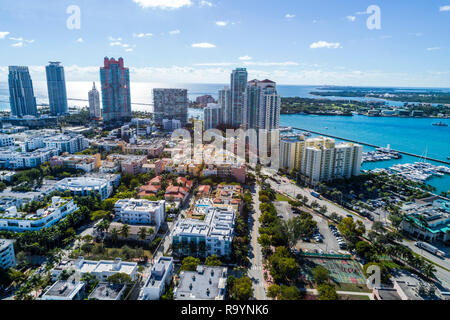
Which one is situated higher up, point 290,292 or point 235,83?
point 235,83

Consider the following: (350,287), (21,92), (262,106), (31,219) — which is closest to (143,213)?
(31,219)

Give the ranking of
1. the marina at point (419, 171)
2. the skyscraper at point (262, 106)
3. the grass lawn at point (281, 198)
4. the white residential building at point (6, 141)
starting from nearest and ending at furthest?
the grass lawn at point (281, 198) → the marina at point (419, 171) → the white residential building at point (6, 141) → the skyscraper at point (262, 106)

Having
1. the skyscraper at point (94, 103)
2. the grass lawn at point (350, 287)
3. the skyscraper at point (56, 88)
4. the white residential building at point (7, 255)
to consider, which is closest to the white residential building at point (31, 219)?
the white residential building at point (7, 255)

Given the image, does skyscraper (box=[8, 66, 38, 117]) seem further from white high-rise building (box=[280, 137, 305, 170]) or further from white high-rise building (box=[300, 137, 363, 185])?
white high-rise building (box=[300, 137, 363, 185])

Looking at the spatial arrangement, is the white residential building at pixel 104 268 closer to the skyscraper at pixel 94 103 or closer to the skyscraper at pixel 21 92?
the skyscraper at pixel 94 103
